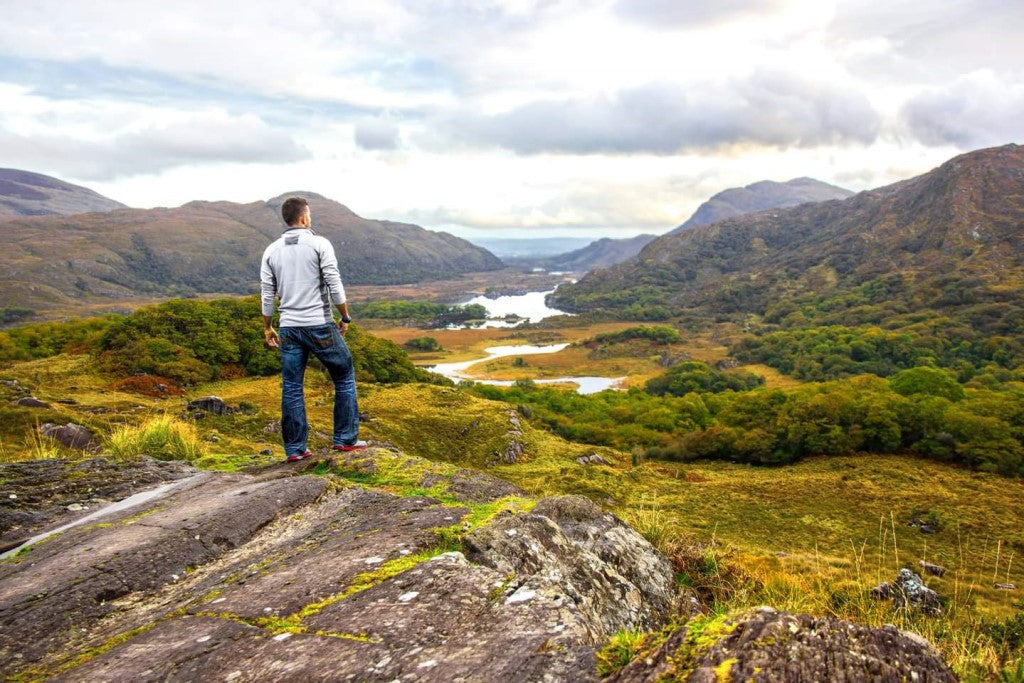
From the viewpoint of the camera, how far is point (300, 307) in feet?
27.1

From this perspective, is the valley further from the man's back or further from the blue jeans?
the man's back

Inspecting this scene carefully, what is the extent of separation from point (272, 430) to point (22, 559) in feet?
34.6

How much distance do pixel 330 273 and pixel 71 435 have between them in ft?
24.1

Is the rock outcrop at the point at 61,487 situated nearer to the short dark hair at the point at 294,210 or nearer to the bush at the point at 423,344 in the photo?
the short dark hair at the point at 294,210

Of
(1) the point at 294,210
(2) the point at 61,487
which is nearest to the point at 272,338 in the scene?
(1) the point at 294,210

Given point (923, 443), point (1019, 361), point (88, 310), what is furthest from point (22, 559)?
point (88, 310)

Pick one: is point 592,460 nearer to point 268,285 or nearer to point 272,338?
point 272,338

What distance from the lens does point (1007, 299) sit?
495 ft

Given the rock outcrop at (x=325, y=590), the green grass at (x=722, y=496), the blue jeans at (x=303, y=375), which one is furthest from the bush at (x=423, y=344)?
the rock outcrop at (x=325, y=590)

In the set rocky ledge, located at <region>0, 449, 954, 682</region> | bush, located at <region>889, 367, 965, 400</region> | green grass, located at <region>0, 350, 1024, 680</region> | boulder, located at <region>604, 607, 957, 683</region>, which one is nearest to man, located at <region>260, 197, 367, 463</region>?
green grass, located at <region>0, 350, 1024, 680</region>

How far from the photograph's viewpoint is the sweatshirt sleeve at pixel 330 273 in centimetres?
824

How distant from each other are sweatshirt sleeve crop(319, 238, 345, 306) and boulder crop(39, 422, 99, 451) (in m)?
6.55

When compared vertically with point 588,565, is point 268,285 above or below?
above

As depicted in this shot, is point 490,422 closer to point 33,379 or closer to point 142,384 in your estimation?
point 142,384
